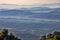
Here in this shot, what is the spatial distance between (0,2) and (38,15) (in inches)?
31.8

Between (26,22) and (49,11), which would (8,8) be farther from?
(49,11)

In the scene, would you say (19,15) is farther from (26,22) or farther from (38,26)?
(38,26)

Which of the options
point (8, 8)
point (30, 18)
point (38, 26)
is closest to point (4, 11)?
point (8, 8)

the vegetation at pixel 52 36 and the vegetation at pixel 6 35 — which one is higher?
the vegetation at pixel 6 35

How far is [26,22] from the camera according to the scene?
3.07 meters

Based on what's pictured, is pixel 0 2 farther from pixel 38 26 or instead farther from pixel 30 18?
pixel 38 26

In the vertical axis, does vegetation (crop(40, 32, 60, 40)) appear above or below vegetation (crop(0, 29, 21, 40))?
below

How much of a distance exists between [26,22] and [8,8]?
1.52 feet

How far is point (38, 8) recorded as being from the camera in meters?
3.10

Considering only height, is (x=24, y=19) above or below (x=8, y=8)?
below

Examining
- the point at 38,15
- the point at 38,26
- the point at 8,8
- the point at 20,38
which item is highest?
the point at 8,8

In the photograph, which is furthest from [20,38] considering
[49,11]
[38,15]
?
[49,11]

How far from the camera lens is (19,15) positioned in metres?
3.11

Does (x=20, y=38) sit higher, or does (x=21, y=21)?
(x=21, y=21)
